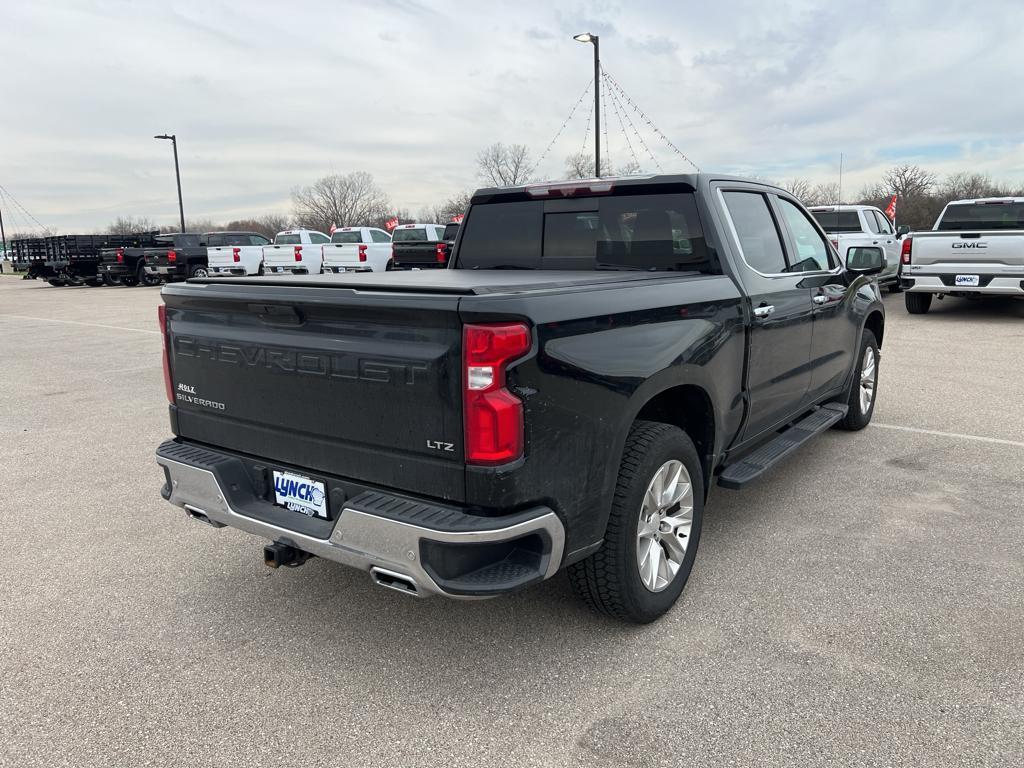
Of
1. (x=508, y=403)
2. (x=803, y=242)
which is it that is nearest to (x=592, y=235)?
(x=803, y=242)

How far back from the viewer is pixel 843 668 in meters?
2.84

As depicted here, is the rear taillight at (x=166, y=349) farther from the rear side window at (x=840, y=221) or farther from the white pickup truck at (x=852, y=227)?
the rear side window at (x=840, y=221)

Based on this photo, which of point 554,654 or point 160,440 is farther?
point 160,440

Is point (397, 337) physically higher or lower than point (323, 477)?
higher

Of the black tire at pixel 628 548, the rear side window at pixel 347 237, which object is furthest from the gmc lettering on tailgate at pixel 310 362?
the rear side window at pixel 347 237

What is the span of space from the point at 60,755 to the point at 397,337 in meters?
1.68

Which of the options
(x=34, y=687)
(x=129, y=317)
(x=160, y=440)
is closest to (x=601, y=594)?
(x=34, y=687)

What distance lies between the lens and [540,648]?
302 centimetres

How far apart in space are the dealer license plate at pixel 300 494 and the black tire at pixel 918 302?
13180 mm

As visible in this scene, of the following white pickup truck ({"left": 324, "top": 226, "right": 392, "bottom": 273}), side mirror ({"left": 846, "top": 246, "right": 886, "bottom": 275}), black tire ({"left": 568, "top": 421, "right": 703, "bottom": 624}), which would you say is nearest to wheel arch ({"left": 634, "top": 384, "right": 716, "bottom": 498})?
black tire ({"left": 568, "top": 421, "right": 703, "bottom": 624})

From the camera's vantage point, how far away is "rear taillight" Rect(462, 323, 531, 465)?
7.76ft

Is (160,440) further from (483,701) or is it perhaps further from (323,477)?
(483,701)

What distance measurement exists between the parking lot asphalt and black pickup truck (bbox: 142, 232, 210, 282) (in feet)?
72.4

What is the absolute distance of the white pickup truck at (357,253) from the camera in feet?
74.2
